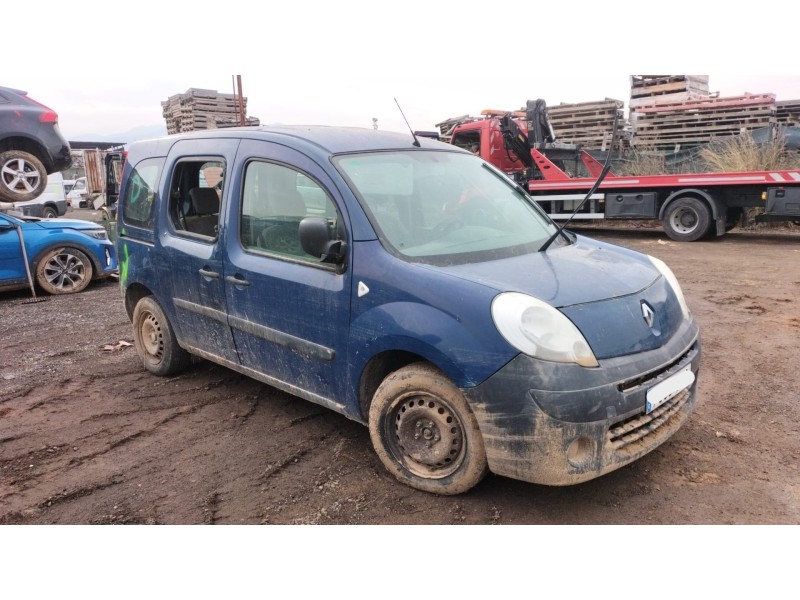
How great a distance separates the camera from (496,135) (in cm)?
1262

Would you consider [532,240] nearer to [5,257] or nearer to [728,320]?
[728,320]

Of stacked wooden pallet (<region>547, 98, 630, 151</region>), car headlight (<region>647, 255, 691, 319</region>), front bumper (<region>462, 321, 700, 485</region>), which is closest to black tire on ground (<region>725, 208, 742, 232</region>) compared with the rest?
stacked wooden pallet (<region>547, 98, 630, 151</region>)

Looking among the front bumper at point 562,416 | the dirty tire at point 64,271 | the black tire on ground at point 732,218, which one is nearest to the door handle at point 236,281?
the front bumper at point 562,416

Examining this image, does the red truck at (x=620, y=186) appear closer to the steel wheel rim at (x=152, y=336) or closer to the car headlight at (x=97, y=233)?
the car headlight at (x=97, y=233)

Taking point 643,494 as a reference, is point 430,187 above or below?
above

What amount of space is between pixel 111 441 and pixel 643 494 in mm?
3074

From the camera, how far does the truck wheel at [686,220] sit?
11.5 m

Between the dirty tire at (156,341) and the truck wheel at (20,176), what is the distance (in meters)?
4.83

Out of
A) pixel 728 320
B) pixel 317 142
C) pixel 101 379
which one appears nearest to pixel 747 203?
pixel 728 320

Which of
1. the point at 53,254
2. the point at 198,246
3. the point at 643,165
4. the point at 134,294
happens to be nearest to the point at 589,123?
the point at 643,165

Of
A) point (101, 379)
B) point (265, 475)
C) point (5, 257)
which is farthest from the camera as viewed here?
point (5, 257)

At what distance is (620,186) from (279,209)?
10.7 metres

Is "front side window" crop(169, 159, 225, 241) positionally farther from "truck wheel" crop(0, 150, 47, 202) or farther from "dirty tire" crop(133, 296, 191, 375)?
"truck wheel" crop(0, 150, 47, 202)

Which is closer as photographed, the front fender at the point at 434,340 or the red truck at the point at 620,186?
the front fender at the point at 434,340
